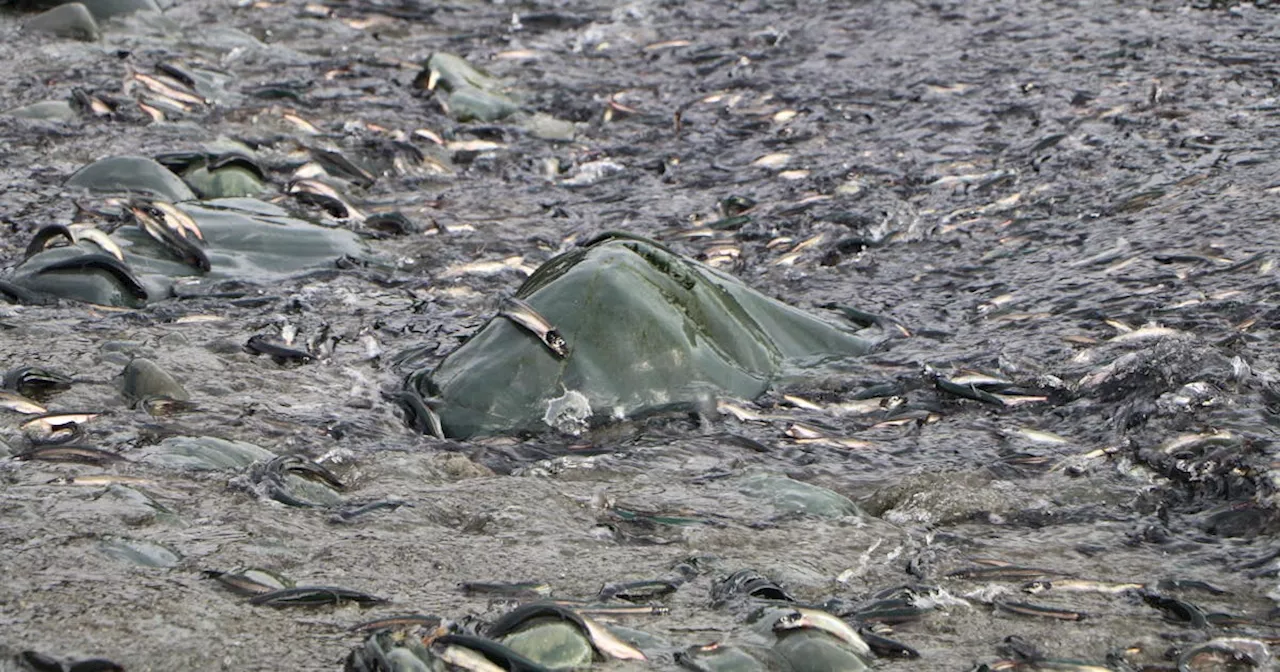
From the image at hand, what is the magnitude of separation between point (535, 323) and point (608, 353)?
0.28 m

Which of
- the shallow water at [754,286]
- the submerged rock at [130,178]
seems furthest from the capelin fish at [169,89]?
the submerged rock at [130,178]

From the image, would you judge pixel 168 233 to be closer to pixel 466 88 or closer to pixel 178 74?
pixel 178 74

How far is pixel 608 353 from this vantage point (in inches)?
206

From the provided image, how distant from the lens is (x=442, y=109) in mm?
9172

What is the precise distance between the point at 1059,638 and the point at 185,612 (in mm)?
2075

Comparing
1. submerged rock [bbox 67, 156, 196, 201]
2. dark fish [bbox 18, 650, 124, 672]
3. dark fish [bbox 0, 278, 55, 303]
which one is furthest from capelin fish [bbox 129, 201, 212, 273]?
dark fish [bbox 18, 650, 124, 672]

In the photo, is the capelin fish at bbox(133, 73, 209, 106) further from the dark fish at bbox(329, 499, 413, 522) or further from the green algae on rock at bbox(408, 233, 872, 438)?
the dark fish at bbox(329, 499, 413, 522)

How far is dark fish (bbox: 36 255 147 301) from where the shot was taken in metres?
5.89

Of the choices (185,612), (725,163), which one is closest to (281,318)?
(185,612)

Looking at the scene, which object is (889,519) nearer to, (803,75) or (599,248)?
(599,248)

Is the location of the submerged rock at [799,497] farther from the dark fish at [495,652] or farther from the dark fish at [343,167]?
the dark fish at [343,167]

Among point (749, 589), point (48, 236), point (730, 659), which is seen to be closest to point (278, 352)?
point (48, 236)

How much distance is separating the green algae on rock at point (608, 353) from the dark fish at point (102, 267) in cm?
137

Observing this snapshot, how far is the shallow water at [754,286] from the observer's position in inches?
150
